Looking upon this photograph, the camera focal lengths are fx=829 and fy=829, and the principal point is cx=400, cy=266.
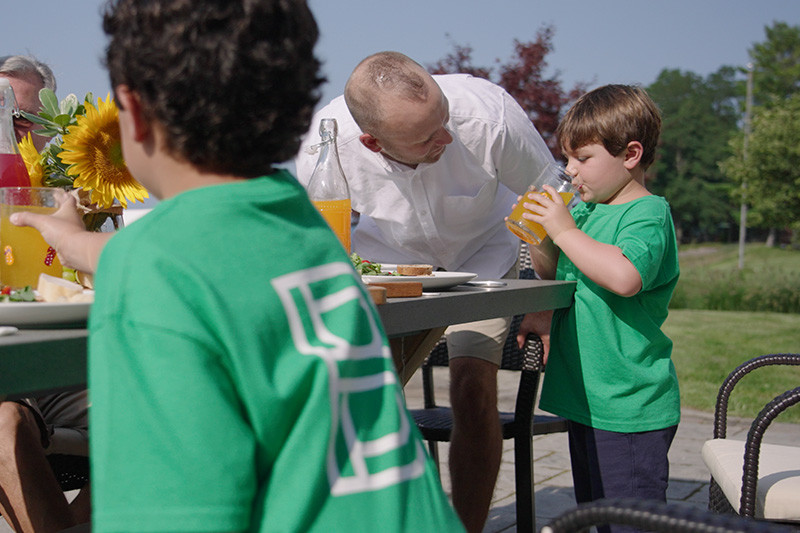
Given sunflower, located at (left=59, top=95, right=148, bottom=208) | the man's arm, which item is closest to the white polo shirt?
sunflower, located at (left=59, top=95, right=148, bottom=208)

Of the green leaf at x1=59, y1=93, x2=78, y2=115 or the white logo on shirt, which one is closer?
the white logo on shirt

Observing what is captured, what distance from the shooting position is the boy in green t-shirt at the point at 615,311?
2.15 m

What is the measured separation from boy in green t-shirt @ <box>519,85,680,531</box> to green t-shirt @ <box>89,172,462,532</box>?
132 cm

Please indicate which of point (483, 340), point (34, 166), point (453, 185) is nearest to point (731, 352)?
point (453, 185)

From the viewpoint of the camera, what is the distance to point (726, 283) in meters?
15.1

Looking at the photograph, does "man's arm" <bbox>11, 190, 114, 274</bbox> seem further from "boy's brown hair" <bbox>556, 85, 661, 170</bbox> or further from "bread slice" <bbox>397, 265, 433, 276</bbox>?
"boy's brown hair" <bbox>556, 85, 661, 170</bbox>

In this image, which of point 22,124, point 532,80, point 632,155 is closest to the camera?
point 632,155

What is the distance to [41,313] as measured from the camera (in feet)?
3.74

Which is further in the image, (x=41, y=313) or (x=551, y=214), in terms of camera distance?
(x=551, y=214)

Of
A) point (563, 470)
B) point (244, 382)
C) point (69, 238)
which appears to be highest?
point (69, 238)

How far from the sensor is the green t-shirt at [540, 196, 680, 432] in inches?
87.8

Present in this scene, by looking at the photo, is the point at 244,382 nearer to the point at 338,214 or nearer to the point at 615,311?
the point at 338,214

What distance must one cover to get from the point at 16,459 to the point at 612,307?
1.58 meters

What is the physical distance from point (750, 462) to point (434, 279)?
32.9 inches
